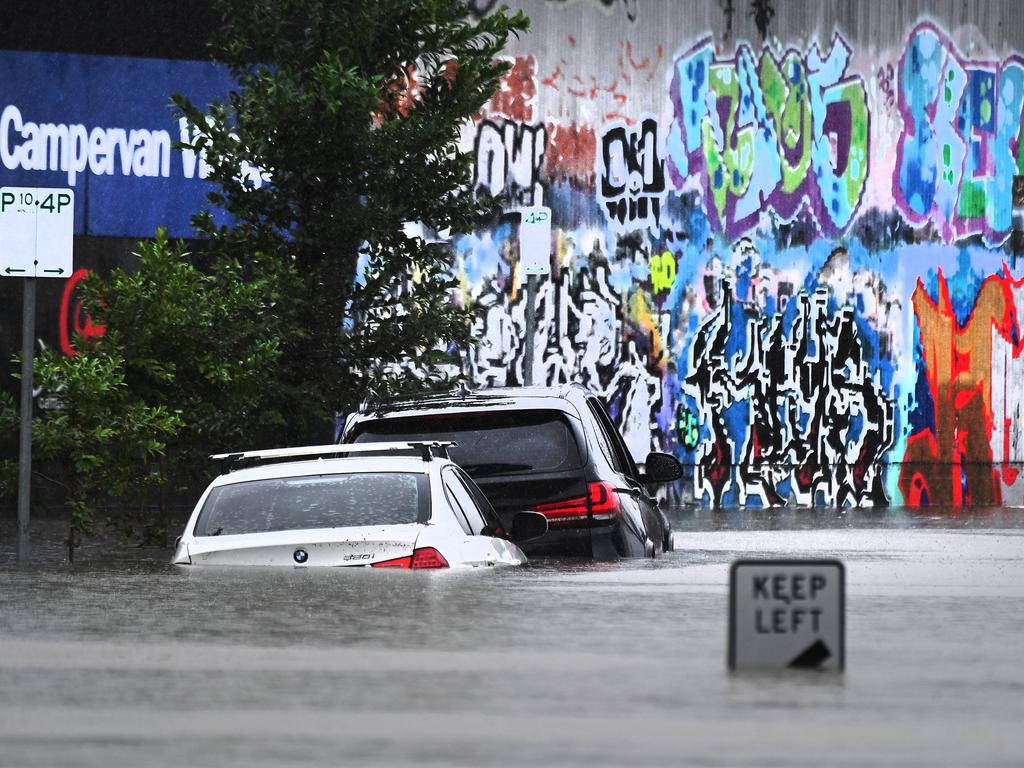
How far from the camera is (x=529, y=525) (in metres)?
12.9

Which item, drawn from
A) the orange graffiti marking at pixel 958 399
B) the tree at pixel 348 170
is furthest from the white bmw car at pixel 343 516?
the orange graffiti marking at pixel 958 399

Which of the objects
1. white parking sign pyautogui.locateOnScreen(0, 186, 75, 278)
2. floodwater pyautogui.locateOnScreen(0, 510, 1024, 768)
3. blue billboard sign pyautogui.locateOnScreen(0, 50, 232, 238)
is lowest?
floodwater pyautogui.locateOnScreen(0, 510, 1024, 768)

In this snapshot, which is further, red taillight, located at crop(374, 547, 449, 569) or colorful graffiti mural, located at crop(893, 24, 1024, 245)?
colorful graffiti mural, located at crop(893, 24, 1024, 245)

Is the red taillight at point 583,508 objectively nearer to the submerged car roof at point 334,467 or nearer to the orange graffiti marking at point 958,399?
the submerged car roof at point 334,467

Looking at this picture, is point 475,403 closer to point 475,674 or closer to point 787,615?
point 475,674

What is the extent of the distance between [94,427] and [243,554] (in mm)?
4015

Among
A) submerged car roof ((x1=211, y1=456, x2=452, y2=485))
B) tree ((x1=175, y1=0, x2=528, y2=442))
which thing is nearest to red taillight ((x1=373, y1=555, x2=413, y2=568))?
submerged car roof ((x1=211, y1=456, x2=452, y2=485))

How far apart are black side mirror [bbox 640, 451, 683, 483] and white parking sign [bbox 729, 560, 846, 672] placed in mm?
7813

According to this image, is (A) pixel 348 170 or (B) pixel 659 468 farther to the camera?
(A) pixel 348 170

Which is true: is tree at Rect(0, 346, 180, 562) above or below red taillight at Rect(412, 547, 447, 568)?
above

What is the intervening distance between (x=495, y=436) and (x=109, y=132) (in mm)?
13008

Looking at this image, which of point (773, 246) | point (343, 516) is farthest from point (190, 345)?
point (773, 246)

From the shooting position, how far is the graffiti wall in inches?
1147

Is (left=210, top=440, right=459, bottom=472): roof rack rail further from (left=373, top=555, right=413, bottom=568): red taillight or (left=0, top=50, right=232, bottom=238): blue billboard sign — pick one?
(left=0, top=50, right=232, bottom=238): blue billboard sign
